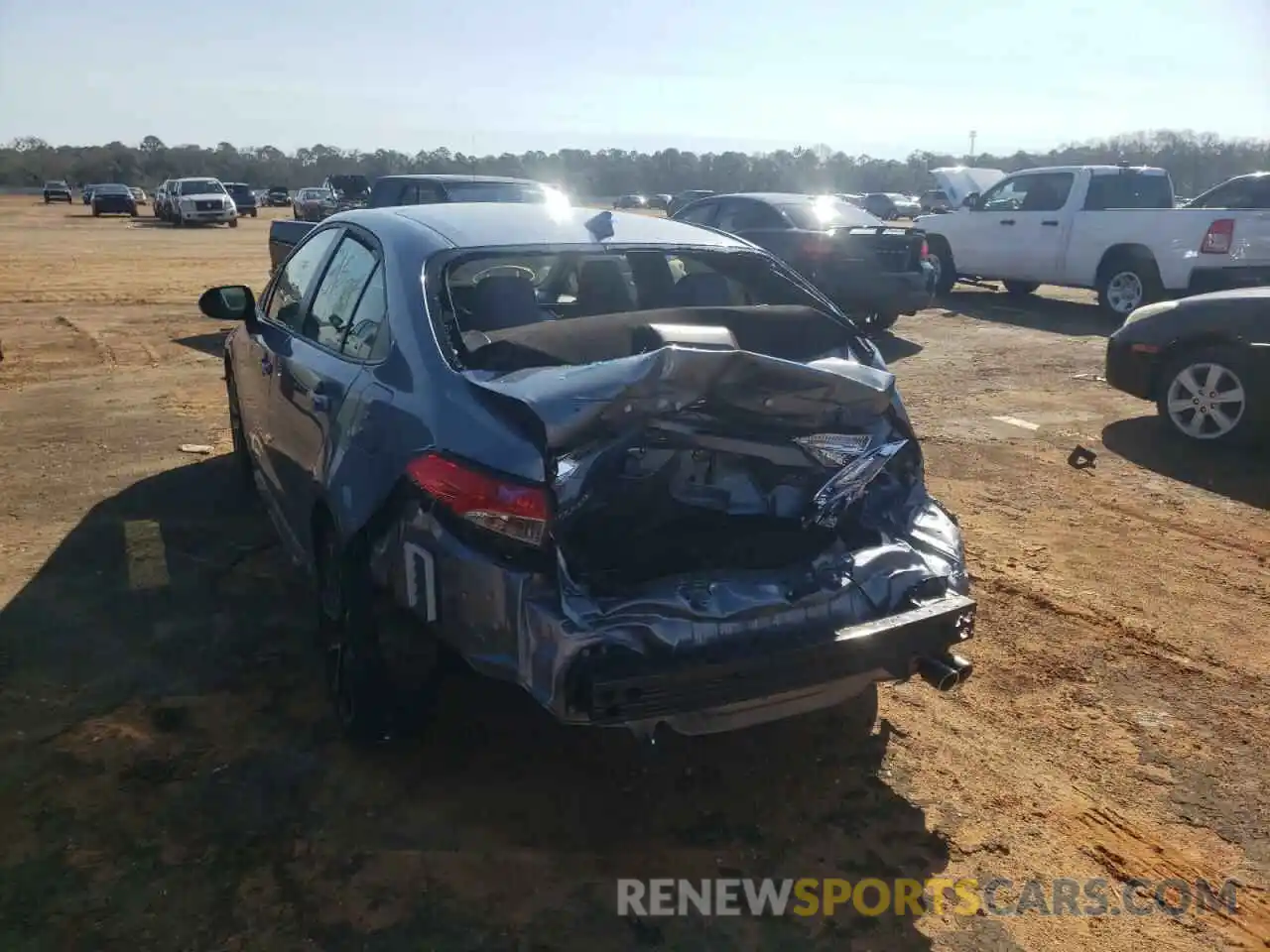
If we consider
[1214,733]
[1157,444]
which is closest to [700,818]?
[1214,733]

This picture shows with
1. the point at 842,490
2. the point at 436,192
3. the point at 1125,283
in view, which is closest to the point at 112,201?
the point at 436,192

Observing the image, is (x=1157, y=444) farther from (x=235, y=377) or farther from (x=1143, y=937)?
(x=235, y=377)

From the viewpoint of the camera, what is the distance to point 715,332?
10.5 feet

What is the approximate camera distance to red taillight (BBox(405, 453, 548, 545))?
268 cm

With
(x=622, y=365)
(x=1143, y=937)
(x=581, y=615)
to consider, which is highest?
(x=622, y=365)

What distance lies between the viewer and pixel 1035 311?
14508mm

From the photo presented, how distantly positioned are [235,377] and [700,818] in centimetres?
371

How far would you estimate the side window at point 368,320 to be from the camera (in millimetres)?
3504

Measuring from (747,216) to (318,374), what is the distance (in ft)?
29.5

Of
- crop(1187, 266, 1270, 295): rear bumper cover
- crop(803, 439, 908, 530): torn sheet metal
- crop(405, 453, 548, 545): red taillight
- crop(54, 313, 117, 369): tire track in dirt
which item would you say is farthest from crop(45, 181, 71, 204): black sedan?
crop(803, 439, 908, 530): torn sheet metal

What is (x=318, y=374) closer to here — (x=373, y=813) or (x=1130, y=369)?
(x=373, y=813)

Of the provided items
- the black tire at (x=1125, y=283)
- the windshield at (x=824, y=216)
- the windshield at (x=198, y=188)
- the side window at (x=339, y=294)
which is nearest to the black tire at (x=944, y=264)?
the black tire at (x=1125, y=283)

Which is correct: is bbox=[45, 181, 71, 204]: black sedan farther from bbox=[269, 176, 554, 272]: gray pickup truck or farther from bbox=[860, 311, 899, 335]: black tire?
bbox=[860, 311, 899, 335]: black tire

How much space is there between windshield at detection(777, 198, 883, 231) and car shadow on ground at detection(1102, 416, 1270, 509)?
189 inches
